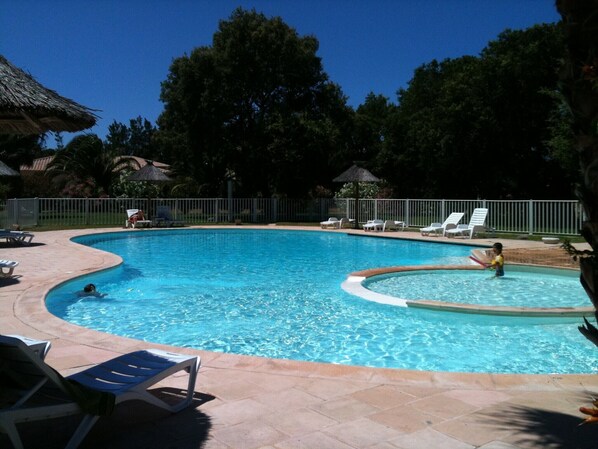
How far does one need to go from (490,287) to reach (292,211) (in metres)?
19.3

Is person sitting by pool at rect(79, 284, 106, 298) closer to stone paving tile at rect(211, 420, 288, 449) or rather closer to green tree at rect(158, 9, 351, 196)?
stone paving tile at rect(211, 420, 288, 449)

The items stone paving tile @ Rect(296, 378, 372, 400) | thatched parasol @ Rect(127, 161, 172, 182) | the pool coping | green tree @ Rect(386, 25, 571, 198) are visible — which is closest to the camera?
stone paving tile @ Rect(296, 378, 372, 400)

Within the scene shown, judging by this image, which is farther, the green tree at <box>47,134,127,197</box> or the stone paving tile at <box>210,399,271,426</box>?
the green tree at <box>47,134,127,197</box>

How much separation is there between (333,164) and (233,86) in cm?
800

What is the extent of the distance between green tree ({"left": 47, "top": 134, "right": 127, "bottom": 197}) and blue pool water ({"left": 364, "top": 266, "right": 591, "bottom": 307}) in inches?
988

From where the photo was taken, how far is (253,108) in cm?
3044

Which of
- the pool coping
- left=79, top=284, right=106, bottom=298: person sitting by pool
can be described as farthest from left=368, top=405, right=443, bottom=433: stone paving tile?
left=79, top=284, right=106, bottom=298: person sitting by pool

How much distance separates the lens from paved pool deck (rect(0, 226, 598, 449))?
3068mm

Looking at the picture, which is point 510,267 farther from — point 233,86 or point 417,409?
point 233,86

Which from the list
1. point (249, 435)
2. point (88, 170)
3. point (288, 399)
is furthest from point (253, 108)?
point (249, 435)

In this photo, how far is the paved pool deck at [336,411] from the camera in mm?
3068

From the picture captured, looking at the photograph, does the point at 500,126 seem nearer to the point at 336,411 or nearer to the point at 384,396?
the point at 384,396

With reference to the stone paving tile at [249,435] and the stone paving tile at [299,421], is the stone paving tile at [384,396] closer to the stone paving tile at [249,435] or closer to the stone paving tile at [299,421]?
the stone paving tile at [299,421]

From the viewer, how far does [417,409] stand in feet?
11.7
